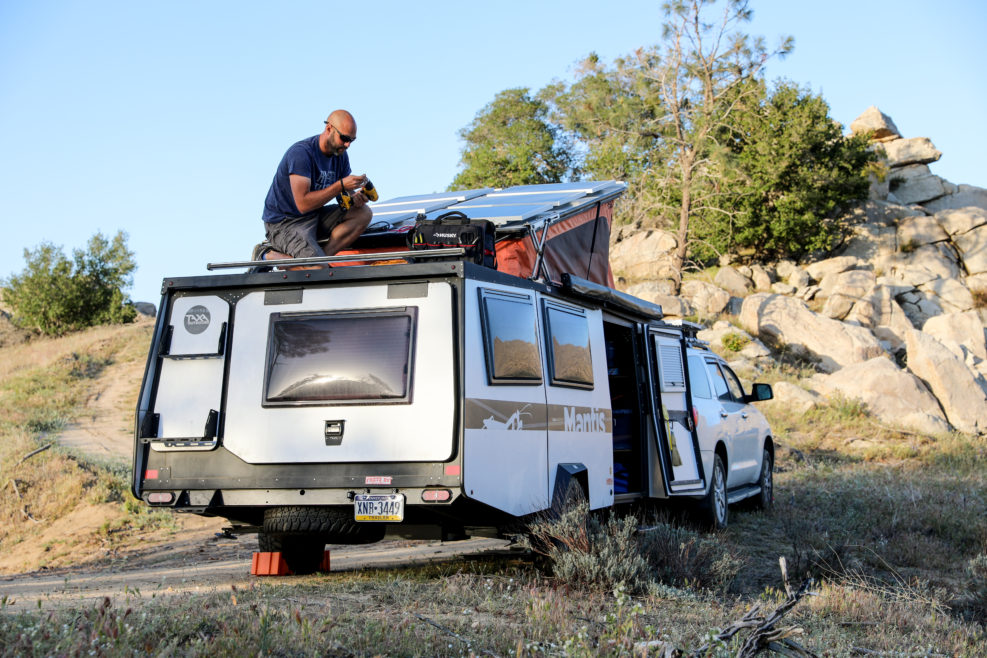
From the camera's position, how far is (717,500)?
10602 mm

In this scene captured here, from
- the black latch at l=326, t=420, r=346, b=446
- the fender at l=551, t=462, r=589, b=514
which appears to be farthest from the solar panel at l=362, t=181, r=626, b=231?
the black latch at l=326, t=420, r=346, b=446

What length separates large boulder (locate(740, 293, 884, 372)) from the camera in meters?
25.0

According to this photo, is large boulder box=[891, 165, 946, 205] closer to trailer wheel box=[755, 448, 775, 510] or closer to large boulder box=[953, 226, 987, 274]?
large boulder box=[953, 226, 987, 274]

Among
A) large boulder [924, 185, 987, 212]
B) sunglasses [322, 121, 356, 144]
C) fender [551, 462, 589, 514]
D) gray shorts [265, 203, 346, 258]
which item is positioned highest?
large boulder [924, 185, 987, 212]

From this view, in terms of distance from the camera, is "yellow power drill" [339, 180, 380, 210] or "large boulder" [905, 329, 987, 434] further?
"large boulder" [905, 329, 987, 434]

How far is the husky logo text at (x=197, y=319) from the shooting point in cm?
698

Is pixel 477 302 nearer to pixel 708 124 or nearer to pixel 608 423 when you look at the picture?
pixel 608 423

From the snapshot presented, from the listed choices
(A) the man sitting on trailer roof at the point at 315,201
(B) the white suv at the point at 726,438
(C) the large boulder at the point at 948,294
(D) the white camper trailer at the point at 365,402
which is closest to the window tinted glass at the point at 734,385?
(B) the white suv at the point at 726,438

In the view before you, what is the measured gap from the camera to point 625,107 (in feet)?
108

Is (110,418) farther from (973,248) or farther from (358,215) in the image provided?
(973,248)

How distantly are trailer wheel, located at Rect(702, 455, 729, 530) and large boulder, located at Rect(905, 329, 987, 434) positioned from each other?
12.1 m

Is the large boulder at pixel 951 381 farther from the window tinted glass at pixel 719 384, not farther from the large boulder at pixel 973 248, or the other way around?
the large boulder at pixel 973 248

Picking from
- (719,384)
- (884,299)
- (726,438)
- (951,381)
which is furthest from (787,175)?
(726,438)

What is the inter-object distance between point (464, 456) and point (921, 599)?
137 inches
